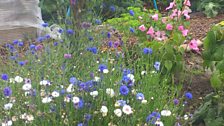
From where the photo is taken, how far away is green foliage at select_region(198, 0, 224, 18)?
7.25m

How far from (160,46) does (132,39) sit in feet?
2.83

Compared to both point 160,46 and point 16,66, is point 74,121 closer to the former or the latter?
point 16,66

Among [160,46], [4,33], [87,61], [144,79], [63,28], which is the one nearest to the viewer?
[144,79]

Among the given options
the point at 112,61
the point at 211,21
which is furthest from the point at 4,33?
the point at 112,61

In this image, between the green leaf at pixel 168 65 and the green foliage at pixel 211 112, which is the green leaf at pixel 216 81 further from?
the green leaf at pixel 168 65

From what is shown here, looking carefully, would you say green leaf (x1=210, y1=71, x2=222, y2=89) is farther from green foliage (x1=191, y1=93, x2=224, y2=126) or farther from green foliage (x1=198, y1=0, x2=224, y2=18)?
green foliage (x1=198, y1=0, x2=224, y2=18)

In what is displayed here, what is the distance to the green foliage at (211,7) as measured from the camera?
7246 millimetres

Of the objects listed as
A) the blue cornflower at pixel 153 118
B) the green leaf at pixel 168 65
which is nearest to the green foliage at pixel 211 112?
the green leaf at pixel 168 65

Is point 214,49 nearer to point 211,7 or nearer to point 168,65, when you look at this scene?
point 168,65

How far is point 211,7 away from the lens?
23.8 ft

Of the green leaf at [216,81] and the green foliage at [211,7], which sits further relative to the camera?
the green foliage at [211,7]

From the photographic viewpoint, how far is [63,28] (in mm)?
4391

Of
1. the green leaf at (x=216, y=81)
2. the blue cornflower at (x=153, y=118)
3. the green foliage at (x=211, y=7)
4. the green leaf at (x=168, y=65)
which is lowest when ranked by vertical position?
the green foliage at (x=211, y=7)

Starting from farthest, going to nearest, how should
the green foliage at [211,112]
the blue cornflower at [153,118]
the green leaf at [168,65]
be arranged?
the green leaf at [168,65]
the green foliage at [211,112]
the blue cornflower at [153,118]
